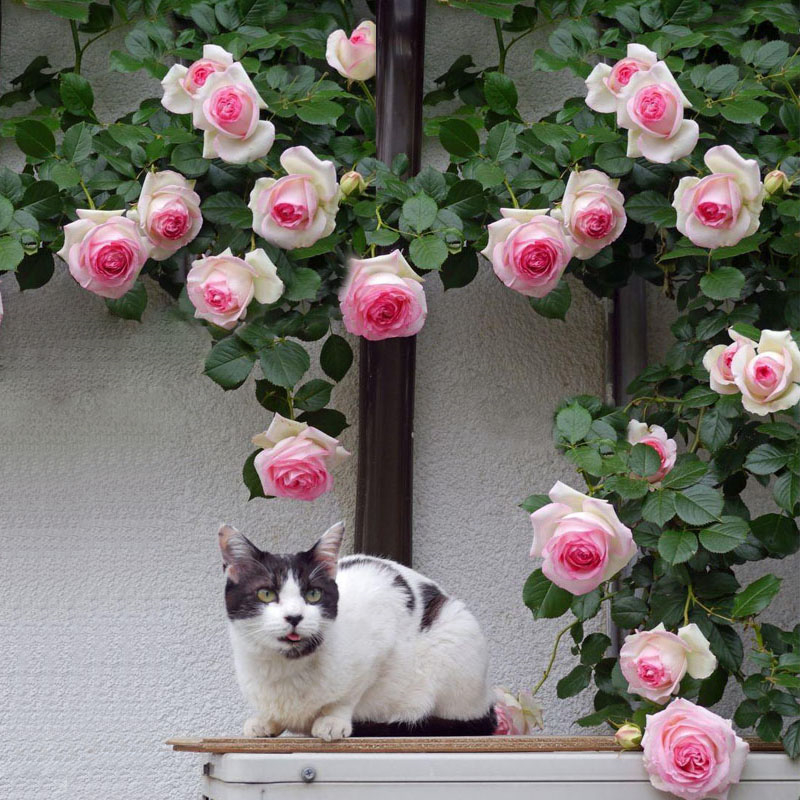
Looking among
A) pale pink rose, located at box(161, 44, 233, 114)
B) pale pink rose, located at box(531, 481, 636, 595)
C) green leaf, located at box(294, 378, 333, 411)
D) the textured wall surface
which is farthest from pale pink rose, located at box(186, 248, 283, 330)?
pale pink rose, located at box(531, 481, 636, 595)

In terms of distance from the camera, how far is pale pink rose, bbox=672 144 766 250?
Result: 1397mm

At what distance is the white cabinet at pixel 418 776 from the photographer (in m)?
1.10

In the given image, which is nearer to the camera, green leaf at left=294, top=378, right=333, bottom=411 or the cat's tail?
the cat's tail

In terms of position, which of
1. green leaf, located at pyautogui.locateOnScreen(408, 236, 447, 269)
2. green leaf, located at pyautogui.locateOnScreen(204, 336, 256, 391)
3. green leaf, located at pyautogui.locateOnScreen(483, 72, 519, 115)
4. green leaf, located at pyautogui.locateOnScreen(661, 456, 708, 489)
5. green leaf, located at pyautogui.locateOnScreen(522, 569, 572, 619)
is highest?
green leaf, located at pyautogui.locateOnScreen(483, 72, 519, 115)

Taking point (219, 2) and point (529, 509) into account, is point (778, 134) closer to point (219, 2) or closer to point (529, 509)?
point (529, 509)

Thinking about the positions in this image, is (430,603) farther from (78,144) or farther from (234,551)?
(78,144)

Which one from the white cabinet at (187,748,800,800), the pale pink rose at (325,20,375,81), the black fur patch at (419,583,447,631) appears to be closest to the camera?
the white cabinet at (187,748,800,800)

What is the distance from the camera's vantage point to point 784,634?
1360 mm

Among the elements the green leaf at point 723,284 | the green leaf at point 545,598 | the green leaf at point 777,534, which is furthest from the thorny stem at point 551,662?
the green leaf at point 723,284

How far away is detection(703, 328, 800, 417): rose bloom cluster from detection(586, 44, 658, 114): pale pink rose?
391 millimetres

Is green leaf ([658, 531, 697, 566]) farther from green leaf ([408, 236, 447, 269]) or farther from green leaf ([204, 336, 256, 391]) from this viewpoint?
green leaf ([204, 336, 256, 391])

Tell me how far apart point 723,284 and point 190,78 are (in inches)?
30.5

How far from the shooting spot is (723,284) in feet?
4.75

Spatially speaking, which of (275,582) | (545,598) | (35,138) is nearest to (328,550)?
(275,582)
